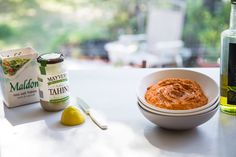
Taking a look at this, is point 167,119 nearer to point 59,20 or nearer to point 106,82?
point 106,82

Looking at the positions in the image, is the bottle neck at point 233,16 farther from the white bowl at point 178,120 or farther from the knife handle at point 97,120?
the knife handle at point 97,120

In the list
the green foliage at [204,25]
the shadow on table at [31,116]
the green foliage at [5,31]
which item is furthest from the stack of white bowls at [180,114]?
the green foliage at [5,31]

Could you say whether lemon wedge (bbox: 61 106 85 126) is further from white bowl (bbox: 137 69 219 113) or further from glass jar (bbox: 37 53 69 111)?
white bowl (bbox: 137 69 219 113)

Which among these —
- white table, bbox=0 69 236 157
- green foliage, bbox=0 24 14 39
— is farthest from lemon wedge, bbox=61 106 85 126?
green foliage, bbox=0 24 14 39

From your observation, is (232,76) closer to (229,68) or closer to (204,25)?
(229,68)

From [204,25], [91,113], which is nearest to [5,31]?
[204,25]

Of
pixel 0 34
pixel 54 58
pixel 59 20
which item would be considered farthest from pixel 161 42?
pixel 54 58

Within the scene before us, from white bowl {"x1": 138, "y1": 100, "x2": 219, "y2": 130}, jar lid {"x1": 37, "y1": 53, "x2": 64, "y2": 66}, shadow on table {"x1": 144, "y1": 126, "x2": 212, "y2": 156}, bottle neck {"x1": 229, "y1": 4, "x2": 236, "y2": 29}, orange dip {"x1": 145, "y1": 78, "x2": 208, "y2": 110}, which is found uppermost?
bottle neck {"x1": 229, "y1": 4, "x2": 236, "y2": 29}

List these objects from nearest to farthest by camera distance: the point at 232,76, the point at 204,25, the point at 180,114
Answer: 1. the point at 180,114
2. the point at 232,76
3. the point at 204,25
